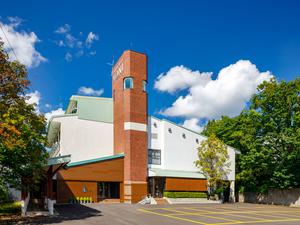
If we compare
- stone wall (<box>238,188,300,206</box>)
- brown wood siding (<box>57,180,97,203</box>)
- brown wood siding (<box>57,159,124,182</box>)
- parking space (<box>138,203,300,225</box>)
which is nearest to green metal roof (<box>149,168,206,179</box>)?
brown wood siding (<box>57,159,124,182</box>)

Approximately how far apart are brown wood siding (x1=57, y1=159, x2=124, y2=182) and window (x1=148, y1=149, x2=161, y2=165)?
3.75m

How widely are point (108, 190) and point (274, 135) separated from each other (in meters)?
18.2

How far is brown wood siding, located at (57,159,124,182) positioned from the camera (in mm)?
28969

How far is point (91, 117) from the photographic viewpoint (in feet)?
111

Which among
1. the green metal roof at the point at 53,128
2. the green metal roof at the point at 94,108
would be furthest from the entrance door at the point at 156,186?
the green metal roof at the point at 53,128

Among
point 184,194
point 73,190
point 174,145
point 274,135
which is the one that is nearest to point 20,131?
point 73,190

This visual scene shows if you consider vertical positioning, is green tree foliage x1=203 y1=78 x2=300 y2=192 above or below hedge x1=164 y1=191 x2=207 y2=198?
above

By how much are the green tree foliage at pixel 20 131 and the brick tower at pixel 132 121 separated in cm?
1467

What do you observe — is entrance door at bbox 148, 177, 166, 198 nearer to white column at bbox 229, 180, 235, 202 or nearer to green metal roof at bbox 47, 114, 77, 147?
white column at bbox 229, 180, 235, 202

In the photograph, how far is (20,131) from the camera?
1575 cm

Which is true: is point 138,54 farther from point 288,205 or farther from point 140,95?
point 288,205

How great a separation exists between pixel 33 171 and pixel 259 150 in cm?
2487

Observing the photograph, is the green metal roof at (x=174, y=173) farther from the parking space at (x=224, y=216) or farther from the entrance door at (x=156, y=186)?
the parking space at (x=224, y=216)

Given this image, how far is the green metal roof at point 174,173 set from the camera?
32094mm
